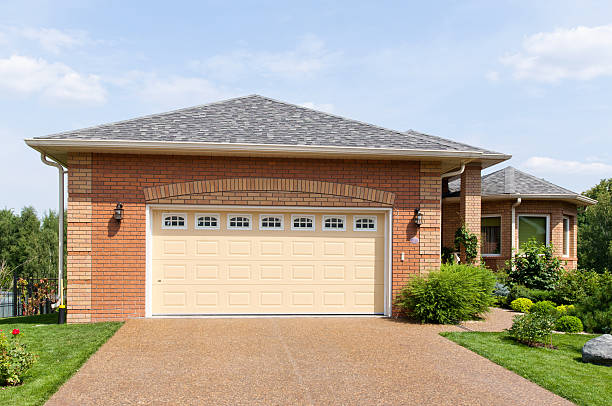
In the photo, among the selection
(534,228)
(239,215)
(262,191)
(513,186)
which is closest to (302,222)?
(262,191)

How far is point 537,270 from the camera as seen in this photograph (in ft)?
44.1

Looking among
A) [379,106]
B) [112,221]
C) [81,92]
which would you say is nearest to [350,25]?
[379,106]

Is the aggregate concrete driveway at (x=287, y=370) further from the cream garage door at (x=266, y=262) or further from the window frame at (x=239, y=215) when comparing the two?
the window frame at (x=239, y=215)

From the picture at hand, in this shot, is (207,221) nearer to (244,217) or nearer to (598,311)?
(244,217)

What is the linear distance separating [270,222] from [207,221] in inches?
52.7

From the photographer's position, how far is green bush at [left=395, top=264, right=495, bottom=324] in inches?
384

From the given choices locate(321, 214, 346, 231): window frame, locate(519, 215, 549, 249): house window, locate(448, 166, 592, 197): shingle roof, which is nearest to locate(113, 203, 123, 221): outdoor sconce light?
locate(321, 214, 346, 231): window frame

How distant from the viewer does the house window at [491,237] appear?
17.2m

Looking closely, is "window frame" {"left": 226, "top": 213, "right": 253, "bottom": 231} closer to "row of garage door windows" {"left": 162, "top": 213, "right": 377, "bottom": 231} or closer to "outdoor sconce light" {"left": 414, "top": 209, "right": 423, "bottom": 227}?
"row of garage door windows" {"left": 162, "top": 213, "right": 377, "bottom": 231}

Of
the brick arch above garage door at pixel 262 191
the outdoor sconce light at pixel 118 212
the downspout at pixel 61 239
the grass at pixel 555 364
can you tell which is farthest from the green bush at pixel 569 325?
the downspout at pixel 61 239

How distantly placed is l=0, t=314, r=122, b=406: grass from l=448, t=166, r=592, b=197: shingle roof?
12765 mm

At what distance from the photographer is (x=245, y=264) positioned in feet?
33.6

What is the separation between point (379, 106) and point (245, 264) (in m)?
9.47

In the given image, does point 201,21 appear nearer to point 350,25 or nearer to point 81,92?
point 350,25
